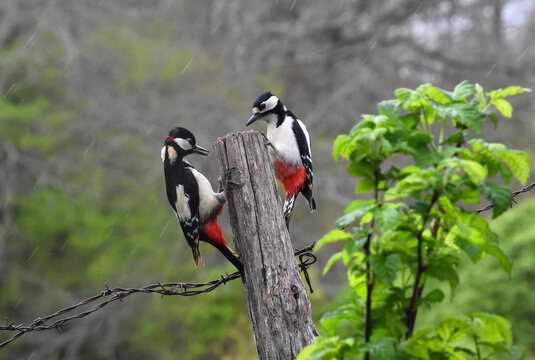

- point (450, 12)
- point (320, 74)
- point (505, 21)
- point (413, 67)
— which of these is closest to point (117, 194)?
point (320, 74)

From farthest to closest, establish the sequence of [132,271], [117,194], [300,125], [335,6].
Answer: [335,6] → [117,194] → [132,271] → [300,125]

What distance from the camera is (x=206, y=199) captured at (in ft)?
10.6

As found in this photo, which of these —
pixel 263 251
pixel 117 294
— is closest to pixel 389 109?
pixel 263 251

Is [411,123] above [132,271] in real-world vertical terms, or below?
below

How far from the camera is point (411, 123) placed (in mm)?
1493

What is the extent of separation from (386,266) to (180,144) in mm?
2085

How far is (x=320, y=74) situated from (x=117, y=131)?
5.09 m

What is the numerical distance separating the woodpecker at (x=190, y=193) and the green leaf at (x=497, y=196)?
202 cm

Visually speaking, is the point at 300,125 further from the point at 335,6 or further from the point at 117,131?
the point at 335,6

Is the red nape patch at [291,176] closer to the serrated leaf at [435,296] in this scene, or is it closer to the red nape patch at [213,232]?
the red nape patch at [213,232]

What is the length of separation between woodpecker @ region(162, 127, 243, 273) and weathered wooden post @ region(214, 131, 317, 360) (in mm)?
832

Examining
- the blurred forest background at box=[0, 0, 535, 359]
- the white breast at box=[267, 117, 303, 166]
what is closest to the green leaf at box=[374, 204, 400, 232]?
the white breast at box=[267, 117, 303, 166]

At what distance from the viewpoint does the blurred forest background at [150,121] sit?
10.2 metres

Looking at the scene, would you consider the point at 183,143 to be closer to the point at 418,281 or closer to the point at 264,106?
the point at 264,106
